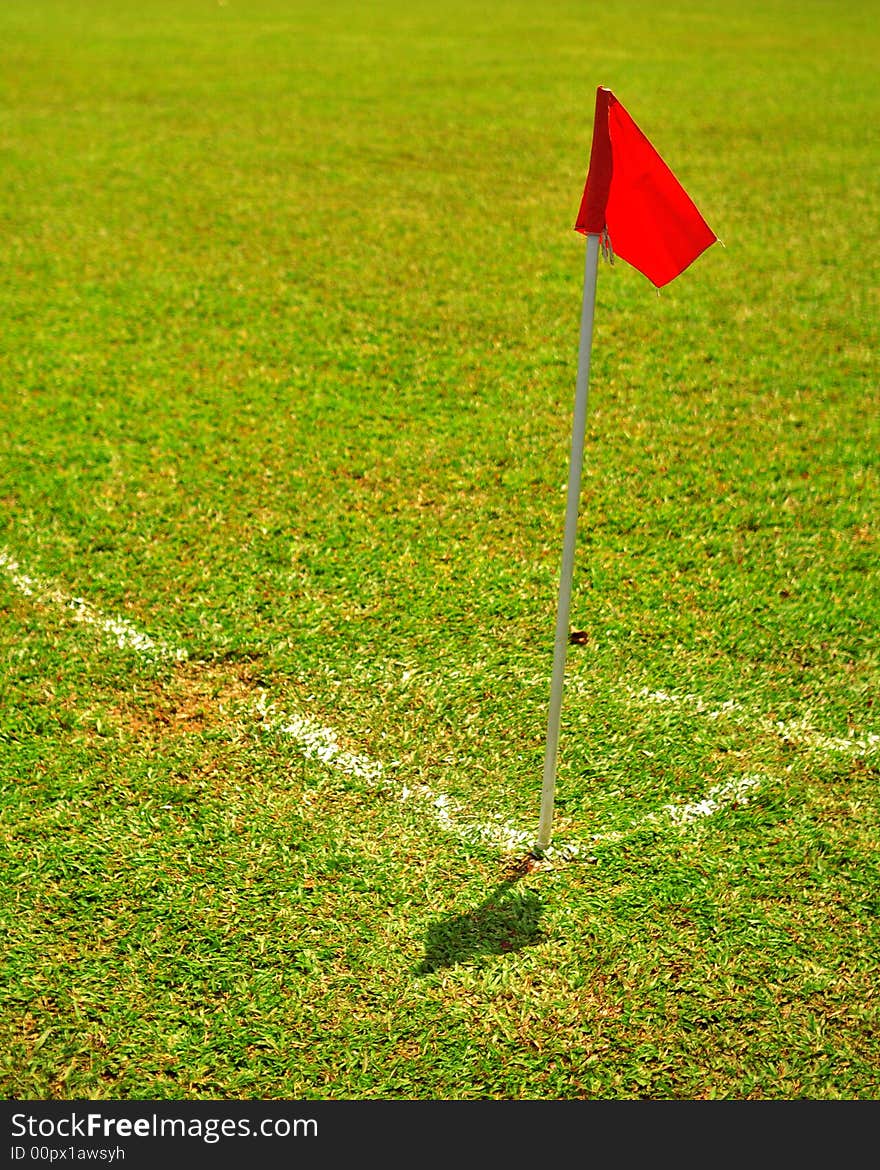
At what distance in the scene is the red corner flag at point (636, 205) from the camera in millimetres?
2283

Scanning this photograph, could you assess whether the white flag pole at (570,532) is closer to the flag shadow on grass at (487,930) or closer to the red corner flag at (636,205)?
the red corner flag at (636,205)

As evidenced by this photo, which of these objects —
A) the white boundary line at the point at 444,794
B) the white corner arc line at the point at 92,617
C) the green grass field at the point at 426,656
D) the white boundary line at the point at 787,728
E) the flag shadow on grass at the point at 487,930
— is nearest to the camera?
the green grass field at the point at 426,656

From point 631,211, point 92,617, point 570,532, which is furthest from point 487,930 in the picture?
point 92,617

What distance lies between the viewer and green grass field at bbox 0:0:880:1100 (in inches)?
99.8

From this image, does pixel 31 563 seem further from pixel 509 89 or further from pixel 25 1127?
pixel 509 89

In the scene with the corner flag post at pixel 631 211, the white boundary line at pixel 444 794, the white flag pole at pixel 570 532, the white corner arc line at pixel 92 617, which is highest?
the corner flag post at pixel 631 211

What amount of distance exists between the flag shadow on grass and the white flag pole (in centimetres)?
20

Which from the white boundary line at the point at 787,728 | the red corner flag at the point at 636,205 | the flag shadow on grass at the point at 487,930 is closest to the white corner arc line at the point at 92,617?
the flag shadow on grass at the point at 487,930

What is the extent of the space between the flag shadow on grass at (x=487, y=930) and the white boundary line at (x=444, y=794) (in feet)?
0.58

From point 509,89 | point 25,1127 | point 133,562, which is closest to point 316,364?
point 133,562

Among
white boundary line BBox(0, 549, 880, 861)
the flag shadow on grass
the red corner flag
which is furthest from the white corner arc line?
the red corner flag

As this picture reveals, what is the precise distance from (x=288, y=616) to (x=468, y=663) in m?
0.73

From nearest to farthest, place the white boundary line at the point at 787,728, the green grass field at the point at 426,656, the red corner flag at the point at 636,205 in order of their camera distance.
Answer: the red corner flag at the point at 636,205, the green grass field at the point at 426,656, the white boundary line at the point at 787,728

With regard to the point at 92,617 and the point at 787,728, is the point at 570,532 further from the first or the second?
the point at 92,617
